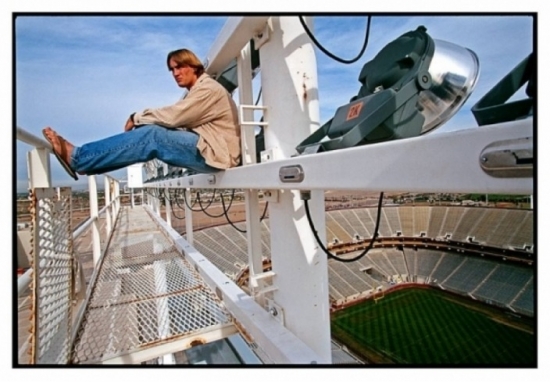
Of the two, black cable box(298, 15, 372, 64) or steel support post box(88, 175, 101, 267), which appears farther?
steel support post box(88, 175, 101, 267)

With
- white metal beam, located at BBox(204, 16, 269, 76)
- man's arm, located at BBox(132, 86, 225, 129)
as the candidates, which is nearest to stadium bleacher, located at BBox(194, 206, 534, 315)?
white metal beam, located at BBox(204, 16, 269, 76)

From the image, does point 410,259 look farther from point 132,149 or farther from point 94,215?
point 132,149

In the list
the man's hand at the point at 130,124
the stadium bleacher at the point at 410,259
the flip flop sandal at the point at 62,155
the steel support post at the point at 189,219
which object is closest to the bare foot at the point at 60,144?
the flip flop sandal at the point at 62,155

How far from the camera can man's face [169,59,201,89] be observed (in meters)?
1.03

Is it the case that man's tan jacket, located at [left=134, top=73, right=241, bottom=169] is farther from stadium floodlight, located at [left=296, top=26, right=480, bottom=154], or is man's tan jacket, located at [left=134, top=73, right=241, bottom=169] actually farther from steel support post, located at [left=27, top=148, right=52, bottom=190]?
stadium floodlight, located at [left=296, top=26, right=480, bottom=154]

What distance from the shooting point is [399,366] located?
1.76ft

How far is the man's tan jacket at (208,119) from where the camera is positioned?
89 centimetres

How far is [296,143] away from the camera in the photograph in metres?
0.80

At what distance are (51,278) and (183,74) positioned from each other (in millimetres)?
709

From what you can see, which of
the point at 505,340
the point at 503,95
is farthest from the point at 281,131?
Answer: the point at 505,340

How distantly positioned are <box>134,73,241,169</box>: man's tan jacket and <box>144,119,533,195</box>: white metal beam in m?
0.45

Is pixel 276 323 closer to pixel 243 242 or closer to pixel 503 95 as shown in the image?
pixel 503 95

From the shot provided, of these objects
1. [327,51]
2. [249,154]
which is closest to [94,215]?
[249,154]

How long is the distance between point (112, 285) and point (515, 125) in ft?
5.11
